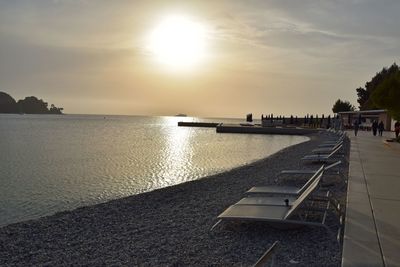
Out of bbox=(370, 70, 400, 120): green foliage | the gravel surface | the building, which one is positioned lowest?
the gravel surface

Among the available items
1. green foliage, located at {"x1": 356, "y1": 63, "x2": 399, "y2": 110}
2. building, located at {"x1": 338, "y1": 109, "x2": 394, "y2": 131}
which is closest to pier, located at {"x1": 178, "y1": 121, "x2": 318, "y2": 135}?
building, located at {"x1": 338, "y1": 109, "x2": 394, "y2": 131}

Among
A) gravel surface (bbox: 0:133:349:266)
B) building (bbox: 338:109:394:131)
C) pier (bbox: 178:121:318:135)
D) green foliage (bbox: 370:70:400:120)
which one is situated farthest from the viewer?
pier (bbox: 178:121:318:135)

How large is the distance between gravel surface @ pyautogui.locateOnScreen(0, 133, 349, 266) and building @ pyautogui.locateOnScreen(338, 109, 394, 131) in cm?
4099

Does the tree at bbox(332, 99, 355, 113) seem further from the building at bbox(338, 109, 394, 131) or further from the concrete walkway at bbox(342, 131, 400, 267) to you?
the concrete walkway at bbox(342, 131, 400, 267)

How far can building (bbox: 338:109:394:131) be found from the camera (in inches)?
1800

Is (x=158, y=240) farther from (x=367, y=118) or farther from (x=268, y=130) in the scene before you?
(x=367, y=118)

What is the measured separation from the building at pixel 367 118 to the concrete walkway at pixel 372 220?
38.1m

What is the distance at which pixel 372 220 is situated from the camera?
233 inches

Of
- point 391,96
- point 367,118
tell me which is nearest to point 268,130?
point 367,118

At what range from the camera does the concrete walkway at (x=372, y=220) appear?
4.44 metres

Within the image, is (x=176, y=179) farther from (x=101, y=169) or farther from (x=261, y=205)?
(x=261, y=205)

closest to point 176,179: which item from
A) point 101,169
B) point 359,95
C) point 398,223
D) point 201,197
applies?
point 101,169

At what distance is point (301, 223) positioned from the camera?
5297 millimetres

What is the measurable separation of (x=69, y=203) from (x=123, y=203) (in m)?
2.40
